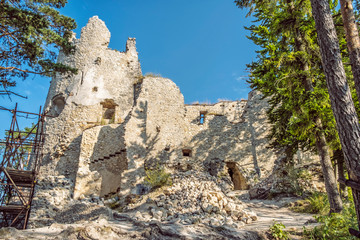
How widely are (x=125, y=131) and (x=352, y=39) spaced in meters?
12.7

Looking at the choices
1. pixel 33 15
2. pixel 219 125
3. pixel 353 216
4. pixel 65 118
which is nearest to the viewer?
pixel 353 216

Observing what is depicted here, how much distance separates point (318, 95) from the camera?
803 centimetres

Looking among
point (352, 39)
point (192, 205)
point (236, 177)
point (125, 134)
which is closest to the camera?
point (352, 39)

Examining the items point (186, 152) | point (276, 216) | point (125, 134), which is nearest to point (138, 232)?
point (276, 216)

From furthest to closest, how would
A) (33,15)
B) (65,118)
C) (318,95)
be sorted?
(65,118)
(33,15)
(318,95)

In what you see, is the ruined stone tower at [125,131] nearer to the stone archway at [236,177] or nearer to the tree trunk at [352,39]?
the stone archway at [236,177]

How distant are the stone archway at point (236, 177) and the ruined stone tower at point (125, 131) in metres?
0.07

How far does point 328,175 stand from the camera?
750cm

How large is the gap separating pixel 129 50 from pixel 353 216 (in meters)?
20.0

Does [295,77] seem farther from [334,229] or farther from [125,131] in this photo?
[125,131]

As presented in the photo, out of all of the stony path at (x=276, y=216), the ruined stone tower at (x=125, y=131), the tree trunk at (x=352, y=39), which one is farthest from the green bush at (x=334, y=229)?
the ruined stone tower at (x=125, y=131)

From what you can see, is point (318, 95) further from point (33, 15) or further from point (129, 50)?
point (129, 50)

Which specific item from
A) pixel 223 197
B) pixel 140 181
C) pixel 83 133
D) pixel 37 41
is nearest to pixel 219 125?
pixel 140 181

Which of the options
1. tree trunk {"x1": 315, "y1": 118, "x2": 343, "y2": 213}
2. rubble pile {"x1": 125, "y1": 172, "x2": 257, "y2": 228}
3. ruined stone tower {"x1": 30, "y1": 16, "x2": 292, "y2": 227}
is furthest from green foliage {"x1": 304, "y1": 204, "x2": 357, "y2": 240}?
ruined stone tower {"x1": 30, "y1": 16, "x2": 292, "y2": 227}
